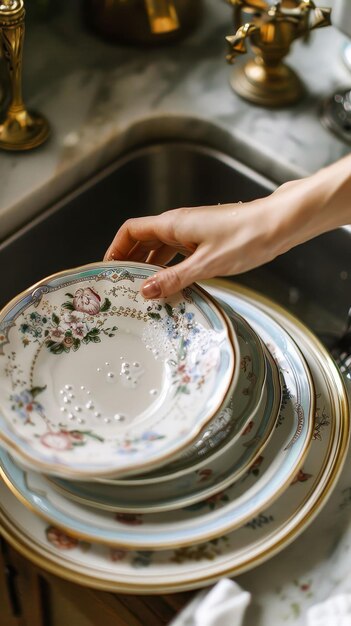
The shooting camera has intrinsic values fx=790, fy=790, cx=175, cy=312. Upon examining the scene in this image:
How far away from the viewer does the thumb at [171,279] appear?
0.64 metres

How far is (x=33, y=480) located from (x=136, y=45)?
62 cm

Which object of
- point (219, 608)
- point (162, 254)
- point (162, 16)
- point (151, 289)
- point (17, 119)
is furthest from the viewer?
point (162, 16)

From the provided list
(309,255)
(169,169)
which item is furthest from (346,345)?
(169,169)

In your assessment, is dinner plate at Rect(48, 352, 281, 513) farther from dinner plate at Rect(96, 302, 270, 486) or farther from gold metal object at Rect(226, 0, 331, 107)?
gold metal object at Rect(226, 0, 331, 107)

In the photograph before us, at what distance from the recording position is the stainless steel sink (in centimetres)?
86

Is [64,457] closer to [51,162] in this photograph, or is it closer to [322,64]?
[51,162]

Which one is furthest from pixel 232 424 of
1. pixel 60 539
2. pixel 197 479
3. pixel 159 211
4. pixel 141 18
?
pixel 141 18

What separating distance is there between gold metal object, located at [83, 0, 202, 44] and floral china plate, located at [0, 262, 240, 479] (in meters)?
0.44

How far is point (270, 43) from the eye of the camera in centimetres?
89

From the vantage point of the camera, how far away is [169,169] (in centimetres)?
95

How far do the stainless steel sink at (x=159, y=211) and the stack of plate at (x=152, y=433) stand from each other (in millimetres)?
199

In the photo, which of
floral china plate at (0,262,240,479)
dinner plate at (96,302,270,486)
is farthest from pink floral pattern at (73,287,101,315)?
dinner plate at (96,302,270,486)

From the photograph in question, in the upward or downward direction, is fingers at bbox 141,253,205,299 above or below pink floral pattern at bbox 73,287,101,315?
above

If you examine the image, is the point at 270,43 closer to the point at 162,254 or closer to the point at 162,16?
the point at 162,16
